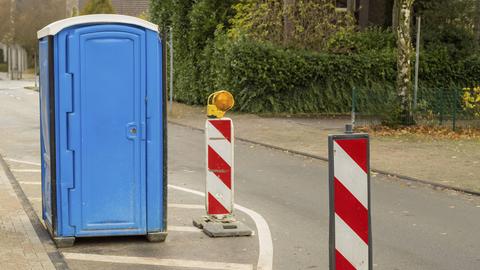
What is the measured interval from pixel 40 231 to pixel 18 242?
23.4 inches

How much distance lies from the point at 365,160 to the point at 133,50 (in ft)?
11.7

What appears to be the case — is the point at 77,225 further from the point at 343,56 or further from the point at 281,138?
the point at 343,56

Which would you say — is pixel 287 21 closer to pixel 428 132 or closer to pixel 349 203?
pixel 428 132

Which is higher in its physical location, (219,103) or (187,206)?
(219,103)

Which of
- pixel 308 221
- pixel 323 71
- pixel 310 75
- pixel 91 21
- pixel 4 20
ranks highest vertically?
pixel 4 20

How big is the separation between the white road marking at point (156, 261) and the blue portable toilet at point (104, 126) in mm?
369

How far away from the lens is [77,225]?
7625 millimetres

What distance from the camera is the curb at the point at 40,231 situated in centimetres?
708

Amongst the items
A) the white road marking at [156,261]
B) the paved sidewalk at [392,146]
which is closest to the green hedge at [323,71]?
the paved sidewalk at [392,146]

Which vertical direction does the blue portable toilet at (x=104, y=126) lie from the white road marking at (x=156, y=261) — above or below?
above

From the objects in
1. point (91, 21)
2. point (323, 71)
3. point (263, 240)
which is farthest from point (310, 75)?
point (91, 21)

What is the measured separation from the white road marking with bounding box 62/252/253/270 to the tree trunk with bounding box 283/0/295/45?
2124 centimetres

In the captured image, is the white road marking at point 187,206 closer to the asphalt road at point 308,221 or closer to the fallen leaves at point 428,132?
the asphalt road at point 308,221

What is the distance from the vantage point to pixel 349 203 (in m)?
4.57
